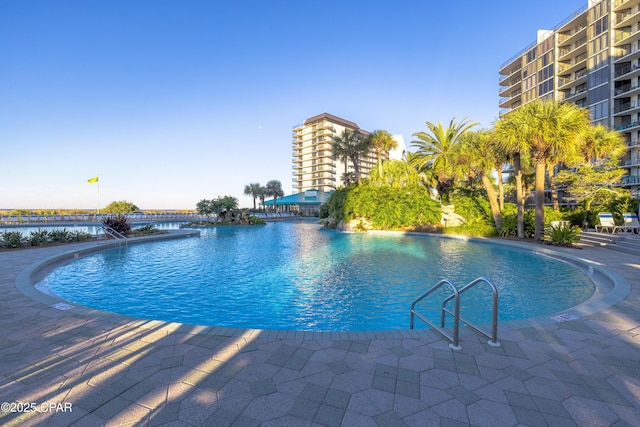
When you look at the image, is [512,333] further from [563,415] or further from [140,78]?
[140,78]

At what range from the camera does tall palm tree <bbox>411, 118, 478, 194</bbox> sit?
24.7 meters

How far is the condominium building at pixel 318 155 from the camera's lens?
8950cm

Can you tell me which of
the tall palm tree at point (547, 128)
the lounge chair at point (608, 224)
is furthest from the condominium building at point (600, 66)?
the tall palm tree at point (547, 128)

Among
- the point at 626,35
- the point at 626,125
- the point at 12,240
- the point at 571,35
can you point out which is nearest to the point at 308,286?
the point at 12,240

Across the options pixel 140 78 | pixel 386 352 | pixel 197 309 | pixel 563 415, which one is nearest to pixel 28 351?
pixel 197 309

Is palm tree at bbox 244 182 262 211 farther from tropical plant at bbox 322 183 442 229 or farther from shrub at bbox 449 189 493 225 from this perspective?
shrub at bbox 449 189 493 225

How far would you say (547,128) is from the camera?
1362cm

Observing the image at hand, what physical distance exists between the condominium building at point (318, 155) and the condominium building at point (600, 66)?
48.0m

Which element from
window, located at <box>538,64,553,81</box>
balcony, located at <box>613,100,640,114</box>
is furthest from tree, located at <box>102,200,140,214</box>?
balcony, located at <box>613,100,640,114</box>

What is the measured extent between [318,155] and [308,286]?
281ft

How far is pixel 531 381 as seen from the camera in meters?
3.00

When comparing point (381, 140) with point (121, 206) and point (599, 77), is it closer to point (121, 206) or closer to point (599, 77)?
point (599, 77)

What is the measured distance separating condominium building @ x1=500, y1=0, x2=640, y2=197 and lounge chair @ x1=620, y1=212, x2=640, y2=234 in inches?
969

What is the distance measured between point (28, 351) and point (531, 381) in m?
5.88
